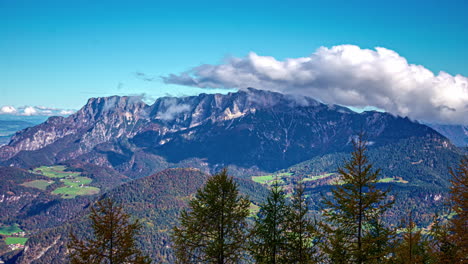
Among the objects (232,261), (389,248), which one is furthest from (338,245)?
(232,261)

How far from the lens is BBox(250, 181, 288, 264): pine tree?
33.7 m

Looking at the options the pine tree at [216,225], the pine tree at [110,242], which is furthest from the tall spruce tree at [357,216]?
the pine tree at [110,242]

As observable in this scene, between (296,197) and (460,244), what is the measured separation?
47.4ft

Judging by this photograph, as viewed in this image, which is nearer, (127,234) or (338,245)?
(338,245)

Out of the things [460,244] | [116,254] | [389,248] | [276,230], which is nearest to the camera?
[460,244]

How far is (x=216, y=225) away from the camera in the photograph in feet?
113

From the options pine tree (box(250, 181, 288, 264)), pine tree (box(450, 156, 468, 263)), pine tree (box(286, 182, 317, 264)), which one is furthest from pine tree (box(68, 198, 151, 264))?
pine tree (box(450, 156, 468, 263))

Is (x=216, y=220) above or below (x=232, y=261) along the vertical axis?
above

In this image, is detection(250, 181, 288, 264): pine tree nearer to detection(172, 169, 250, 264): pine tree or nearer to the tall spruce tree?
detection(172, 169, 250, 264): pine tree

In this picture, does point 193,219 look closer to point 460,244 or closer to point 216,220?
point 216,220

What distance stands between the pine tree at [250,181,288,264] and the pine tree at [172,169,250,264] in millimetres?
1490

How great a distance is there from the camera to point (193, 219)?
35.6m

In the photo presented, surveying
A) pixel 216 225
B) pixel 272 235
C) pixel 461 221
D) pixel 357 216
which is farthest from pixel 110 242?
pixel 461 221

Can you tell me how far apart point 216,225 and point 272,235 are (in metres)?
5.66
